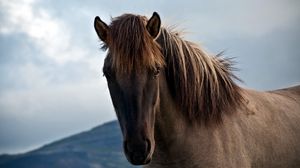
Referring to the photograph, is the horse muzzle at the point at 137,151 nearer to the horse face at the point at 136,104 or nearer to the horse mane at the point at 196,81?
the horse face at the point at 136,104

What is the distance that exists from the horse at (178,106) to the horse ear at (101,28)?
12 millimetres

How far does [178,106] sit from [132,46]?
1.04 meters

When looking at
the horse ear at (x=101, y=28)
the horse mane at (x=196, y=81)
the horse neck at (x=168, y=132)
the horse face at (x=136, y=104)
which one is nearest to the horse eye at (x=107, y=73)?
the horse face at (x=136, y=104)

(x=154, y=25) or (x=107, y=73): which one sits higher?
(x=154, y=25)

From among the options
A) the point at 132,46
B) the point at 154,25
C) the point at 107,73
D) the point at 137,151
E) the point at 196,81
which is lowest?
the point at 137,151

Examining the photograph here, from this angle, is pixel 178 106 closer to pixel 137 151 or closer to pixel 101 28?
pixel 137 151

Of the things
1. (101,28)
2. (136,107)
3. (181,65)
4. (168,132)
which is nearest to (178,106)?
(168,132)

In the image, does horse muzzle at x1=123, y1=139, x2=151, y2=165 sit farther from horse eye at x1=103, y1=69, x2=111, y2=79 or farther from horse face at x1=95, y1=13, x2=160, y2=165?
horse eye at x1=103, y1=69, x2=111, y2=79

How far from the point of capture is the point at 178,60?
6.73 metres

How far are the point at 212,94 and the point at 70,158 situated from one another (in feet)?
641

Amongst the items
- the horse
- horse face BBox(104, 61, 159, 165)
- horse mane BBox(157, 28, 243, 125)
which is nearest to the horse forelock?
the horse

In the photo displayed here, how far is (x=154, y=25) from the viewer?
6355mm

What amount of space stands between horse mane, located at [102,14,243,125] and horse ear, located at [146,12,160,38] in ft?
0.25

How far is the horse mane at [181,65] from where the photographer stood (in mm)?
6125
